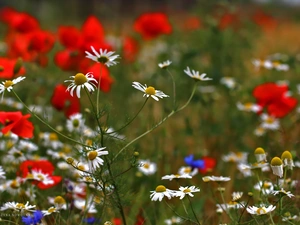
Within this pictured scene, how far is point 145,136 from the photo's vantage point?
6.40 feet

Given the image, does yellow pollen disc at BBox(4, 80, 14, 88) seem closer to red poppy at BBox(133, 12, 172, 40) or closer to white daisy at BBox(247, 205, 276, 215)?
white daisy at BBox(247, 205, 276, 215)

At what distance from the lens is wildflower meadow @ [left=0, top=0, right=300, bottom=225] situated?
105 cm

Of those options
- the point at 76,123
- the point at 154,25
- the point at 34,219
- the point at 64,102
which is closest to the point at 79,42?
the point at 64,102

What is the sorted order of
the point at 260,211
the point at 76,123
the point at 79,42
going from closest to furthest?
the point at 260,211
the point at 76,123
the point at 79,42

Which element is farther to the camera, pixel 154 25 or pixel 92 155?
pixel 154 25

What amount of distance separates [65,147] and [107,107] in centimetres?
52

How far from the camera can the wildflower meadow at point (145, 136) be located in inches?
41.4

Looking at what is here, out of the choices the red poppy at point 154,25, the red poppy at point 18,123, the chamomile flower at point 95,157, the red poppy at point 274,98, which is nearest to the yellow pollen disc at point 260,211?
the chamomile flower at point 95,157

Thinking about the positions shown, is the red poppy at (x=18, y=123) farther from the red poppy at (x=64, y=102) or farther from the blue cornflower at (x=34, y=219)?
the red poppy at (x=64, y=102)

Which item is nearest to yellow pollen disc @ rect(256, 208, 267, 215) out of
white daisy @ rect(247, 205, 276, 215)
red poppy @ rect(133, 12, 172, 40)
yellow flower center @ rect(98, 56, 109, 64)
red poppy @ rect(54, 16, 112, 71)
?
white daisy @ rect(247, 205, 276, 215)

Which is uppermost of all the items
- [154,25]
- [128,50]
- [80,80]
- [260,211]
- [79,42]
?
[128,50]

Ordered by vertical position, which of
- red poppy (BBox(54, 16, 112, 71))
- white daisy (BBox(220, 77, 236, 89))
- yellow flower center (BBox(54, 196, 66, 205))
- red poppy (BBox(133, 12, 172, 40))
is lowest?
yellow flower center (BBox(54, 196, 66, 205))

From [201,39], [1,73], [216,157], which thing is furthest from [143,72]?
[1,73]

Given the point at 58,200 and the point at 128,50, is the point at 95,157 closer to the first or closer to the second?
the point at 58,200
